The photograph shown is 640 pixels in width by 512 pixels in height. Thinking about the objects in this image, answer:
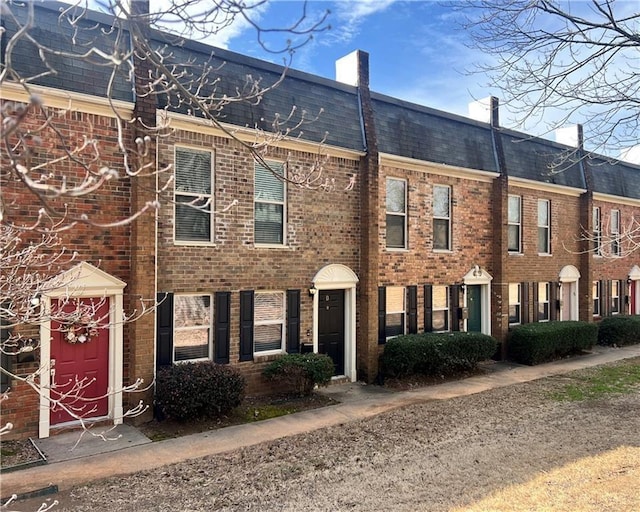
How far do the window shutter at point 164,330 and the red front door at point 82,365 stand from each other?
2.96ft

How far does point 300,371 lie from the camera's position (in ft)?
34.0

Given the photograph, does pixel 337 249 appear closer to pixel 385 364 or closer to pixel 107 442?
pixel 385 364

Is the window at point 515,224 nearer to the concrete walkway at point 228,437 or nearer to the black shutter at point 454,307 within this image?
the black shutter at point 454,307

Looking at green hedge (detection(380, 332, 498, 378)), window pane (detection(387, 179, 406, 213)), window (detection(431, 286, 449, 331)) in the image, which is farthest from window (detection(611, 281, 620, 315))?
window pane (detection(387, 179, 406, 213))

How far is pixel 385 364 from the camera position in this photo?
12.3 meters

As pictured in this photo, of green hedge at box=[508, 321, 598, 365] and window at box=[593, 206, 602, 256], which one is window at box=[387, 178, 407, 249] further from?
window at box=[593, 206, 602, 256]

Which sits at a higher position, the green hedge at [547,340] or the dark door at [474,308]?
the dark door at [474,308]

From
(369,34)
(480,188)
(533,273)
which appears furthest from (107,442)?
(533,273)

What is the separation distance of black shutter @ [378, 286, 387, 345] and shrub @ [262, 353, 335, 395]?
2.36 meters

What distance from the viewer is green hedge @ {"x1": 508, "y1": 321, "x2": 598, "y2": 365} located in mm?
14836

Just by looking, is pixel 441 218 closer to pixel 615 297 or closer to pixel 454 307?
pixel 454 307

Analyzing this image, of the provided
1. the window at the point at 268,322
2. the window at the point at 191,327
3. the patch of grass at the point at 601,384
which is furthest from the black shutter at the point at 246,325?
the patch of grass at the point at 601,384

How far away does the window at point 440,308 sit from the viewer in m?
14.1

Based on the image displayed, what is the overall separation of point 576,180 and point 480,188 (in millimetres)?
5739
